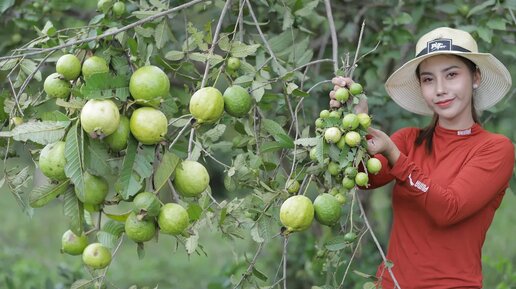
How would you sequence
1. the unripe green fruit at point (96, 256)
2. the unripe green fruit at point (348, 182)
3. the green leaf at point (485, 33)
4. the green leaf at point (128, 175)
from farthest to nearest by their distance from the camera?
1. the green leaf at point (485, 33)
2. the unripe green fruit at point (348, 182)
3. the unripe green fruit at point (96, 256)
4. the green leaf at point (128, 175)

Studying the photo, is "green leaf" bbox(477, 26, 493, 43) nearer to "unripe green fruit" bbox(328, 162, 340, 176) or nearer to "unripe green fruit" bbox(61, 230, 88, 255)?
"unripe green fruit" bbox(328, 162, 340, 176)

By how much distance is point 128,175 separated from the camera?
171 centimetres

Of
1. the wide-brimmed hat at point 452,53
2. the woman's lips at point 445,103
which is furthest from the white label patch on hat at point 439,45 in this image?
the woman's lips at point 445,103

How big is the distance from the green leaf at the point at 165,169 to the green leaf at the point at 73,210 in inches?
7.0

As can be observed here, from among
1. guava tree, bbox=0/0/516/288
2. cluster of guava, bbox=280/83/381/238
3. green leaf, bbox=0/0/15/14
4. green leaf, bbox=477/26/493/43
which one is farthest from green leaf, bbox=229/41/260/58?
green leaf, bbox=0/0/15/14

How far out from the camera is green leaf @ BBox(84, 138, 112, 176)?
167cm

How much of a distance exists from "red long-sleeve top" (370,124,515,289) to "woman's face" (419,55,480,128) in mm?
52

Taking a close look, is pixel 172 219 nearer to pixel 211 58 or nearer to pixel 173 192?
pixel 173 192

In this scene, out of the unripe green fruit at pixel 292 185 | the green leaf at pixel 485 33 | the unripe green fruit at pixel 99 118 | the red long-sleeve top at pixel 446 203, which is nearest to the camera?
the unripe green fruit at pixel 99 118

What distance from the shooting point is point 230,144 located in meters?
2.62

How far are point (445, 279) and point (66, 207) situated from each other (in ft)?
3.72

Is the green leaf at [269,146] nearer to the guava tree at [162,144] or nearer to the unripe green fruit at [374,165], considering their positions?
the guava tree at [162,144]

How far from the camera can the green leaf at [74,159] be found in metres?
1.63

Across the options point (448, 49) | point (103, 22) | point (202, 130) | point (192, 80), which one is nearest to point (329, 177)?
point (202, 130)
